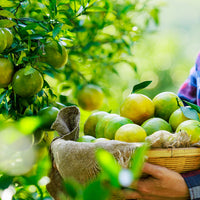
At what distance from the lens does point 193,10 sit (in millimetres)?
6152

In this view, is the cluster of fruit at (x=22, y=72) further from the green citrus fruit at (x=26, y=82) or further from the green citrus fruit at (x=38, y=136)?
the green citrus fruit at (x=38, y=136)

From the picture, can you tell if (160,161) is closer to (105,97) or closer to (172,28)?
(105,97)

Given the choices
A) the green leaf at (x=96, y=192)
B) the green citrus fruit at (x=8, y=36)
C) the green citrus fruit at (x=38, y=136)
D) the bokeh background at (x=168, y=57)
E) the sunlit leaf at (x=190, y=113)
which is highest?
the green leaf at (x=96, y=192)

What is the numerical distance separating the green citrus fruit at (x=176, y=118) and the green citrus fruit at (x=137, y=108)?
56mm

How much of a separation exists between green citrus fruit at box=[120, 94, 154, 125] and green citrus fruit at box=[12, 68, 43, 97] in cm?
22

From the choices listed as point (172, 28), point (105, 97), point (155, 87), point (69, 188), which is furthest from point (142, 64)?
point (69, 188)

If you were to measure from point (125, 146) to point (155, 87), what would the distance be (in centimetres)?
406

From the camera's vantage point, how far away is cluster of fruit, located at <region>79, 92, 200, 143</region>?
2.10 feet

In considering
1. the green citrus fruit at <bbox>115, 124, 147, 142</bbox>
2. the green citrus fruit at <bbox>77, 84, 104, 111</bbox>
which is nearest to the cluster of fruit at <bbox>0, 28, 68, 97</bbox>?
the green citrus fruit at <bbox>115, 124, 147, 142</bbox>

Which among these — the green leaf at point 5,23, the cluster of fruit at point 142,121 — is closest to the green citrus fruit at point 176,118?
the cluster of fruit at point 142,121

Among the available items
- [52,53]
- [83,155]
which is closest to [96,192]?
[83,155]

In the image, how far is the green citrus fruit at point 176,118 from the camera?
706 mm

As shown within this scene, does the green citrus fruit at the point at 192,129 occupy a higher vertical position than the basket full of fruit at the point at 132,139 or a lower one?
higher

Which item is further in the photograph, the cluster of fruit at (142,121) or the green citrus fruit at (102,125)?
the green citrus fruit at (102,125)
